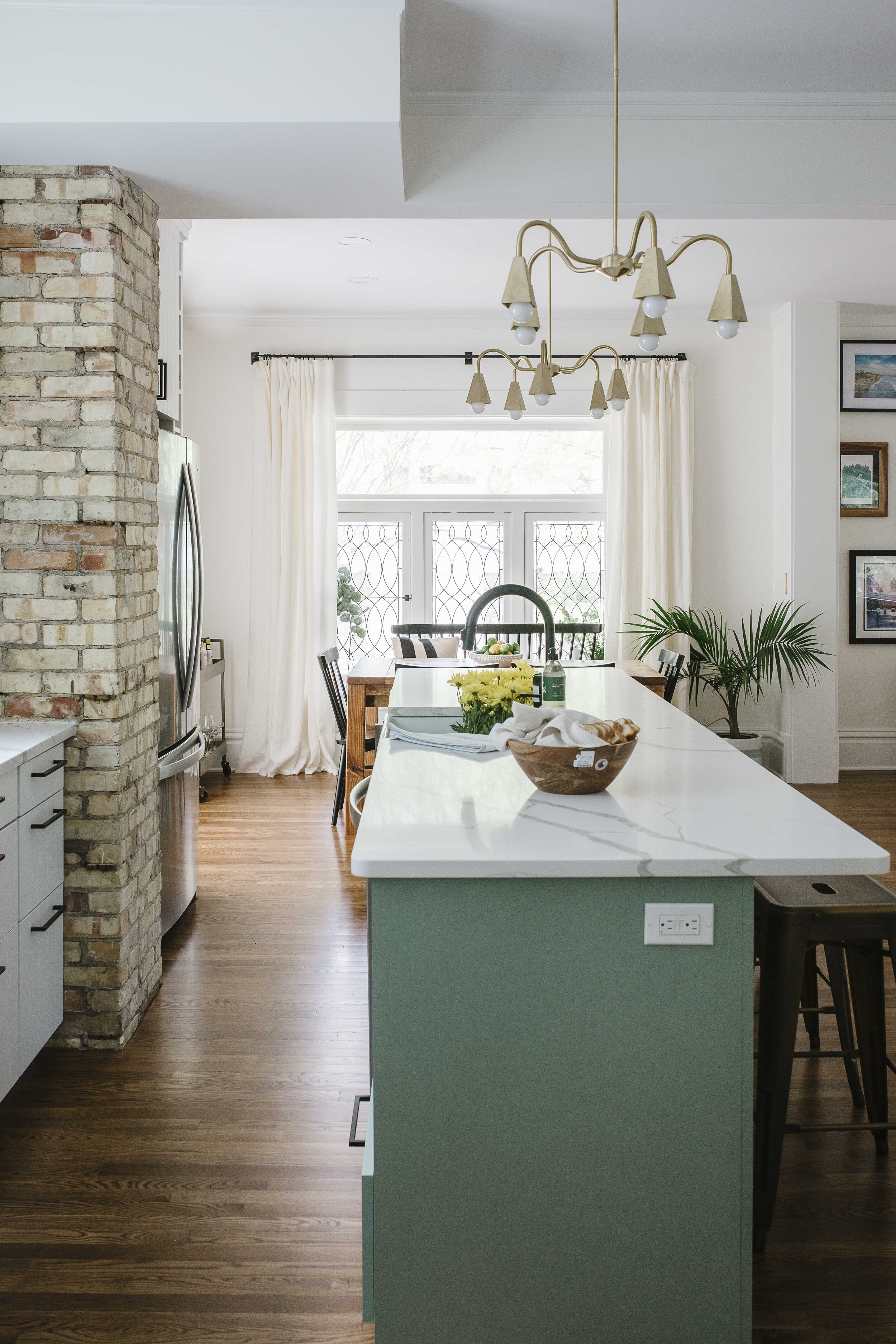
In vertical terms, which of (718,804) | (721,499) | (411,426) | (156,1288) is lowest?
(156,1288)

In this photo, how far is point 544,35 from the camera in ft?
8.92

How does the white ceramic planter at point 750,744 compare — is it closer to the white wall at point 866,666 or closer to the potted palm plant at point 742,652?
the potted palm plant at point 742,652

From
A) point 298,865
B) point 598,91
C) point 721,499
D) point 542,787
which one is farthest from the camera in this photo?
point 721,499

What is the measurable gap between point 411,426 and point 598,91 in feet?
11.8

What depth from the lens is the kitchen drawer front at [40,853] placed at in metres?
2.38

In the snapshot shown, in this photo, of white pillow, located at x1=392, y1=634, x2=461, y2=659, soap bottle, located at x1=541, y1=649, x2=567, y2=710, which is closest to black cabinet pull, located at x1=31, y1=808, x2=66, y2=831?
soap bottle, located at x1=541, y1=649, x2=567, y2=710

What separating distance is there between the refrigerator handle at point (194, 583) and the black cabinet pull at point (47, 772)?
1.02 meters

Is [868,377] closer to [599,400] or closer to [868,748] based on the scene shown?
[868,748]

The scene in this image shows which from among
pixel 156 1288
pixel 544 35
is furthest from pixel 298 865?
pixel 544 35

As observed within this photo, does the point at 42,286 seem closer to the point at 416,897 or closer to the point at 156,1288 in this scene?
the point at 416,897

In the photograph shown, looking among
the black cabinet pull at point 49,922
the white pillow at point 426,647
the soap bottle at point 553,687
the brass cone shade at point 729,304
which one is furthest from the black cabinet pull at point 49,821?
the white pillow at point 426,647

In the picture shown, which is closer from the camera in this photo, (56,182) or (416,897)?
(416,897)

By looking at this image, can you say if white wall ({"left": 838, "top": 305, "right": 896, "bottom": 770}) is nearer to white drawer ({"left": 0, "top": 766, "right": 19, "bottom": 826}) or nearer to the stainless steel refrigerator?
the stainless steel refrigerator

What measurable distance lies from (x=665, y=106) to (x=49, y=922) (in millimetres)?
2979
